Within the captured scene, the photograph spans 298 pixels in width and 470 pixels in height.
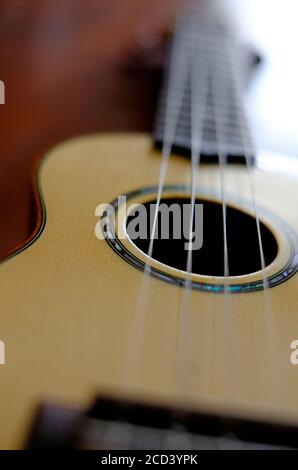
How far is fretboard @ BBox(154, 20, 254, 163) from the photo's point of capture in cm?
65

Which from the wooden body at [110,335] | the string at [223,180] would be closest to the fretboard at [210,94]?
the string at [223,180]

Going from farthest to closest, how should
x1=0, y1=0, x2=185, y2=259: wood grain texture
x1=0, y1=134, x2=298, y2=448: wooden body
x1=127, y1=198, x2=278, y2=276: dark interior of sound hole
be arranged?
x1=0, y1=0, x2=185, y2=259: wood grain texture, x1=127, y1=198, x2=278, y2=276: dark interior of sound hole, x1=0, y1=134, x2=298, y2=448: wooden body

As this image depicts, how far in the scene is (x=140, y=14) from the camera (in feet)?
3.74

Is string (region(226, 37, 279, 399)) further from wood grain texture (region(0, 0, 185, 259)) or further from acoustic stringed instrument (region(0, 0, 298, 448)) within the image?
wood grain texture (region(0, 0, 185, 259))

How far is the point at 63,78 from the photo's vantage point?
852 millimetres

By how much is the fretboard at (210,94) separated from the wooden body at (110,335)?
0.21 m

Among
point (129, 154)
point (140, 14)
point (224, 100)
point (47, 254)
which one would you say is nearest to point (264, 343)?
point (47, 254)

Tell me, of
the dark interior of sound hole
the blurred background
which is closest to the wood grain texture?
the blurred background

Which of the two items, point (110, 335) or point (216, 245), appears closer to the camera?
point (110, 335)

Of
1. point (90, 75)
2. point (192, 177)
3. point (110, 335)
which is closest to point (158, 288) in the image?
point (110, 335)

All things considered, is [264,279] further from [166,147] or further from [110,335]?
[166,147]

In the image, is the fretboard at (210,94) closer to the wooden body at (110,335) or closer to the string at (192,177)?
the string at (192,177)

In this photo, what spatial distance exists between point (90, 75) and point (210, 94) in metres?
0.22

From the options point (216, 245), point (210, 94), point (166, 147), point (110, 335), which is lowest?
point (110, 335)
